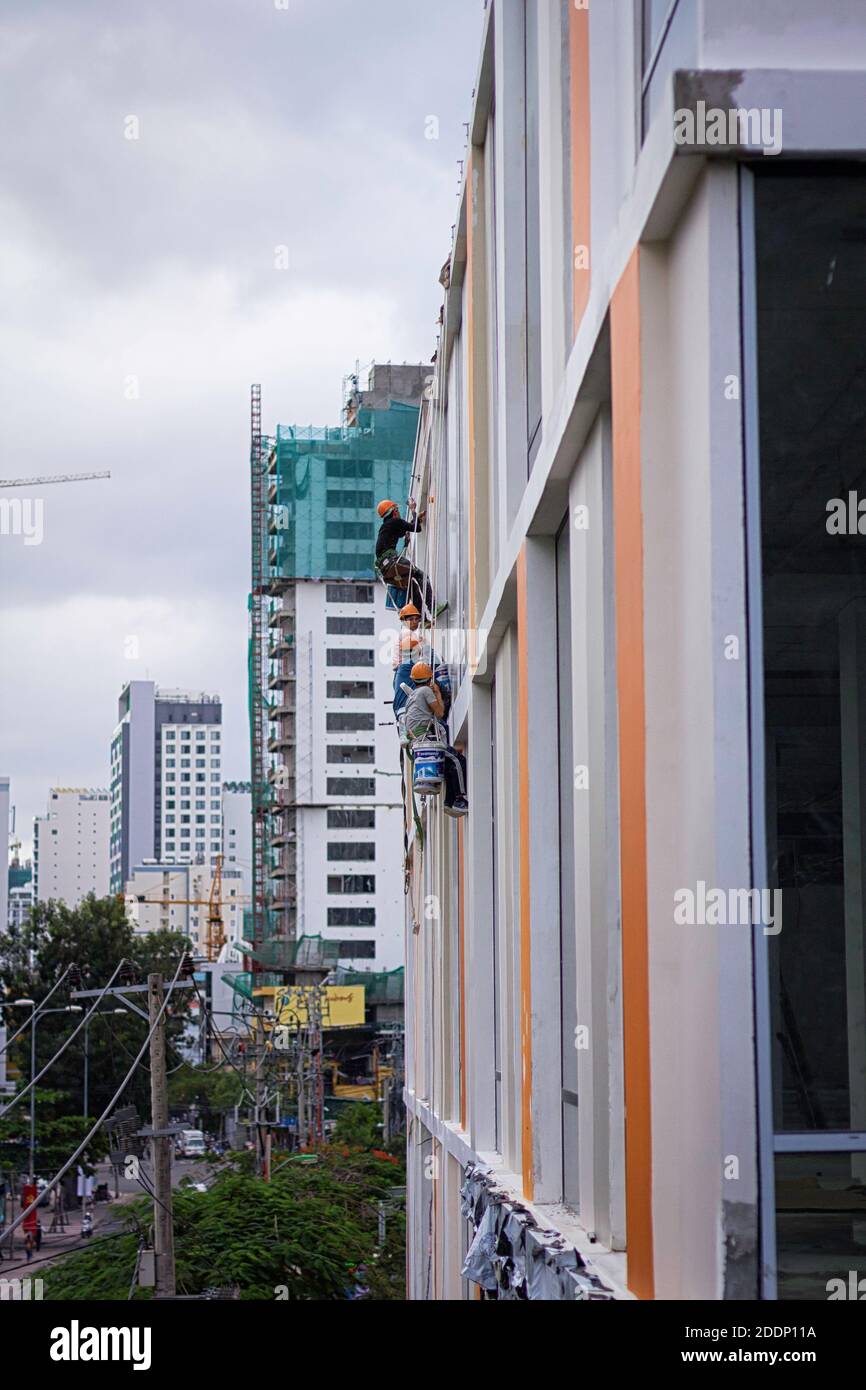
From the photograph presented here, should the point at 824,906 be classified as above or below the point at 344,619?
below

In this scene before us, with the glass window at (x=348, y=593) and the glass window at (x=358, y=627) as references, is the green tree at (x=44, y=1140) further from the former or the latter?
the glass window at (x=348, y=593)

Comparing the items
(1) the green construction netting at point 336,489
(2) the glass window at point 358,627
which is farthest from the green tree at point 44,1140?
(2) the glass window at point 358,627

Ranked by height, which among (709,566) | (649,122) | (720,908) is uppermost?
(649,122)

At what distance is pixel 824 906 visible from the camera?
702 cm

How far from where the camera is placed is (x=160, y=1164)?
21.8 metres

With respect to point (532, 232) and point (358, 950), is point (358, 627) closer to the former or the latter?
point (358, 950)

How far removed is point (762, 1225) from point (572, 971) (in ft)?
14.5

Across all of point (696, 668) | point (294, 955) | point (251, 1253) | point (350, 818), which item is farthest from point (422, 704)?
point (350, 818)

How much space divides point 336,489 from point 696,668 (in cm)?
10955

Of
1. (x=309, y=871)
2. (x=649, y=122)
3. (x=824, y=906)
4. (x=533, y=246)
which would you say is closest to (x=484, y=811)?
(x=533, y=246)

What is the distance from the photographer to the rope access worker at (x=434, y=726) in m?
15.9

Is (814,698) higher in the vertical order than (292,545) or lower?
lower

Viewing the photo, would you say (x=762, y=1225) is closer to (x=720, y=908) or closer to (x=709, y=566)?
(x=720, y=908)

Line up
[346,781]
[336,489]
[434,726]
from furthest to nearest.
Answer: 1. [346,781]
2. [336,489]
3. [434,726]
